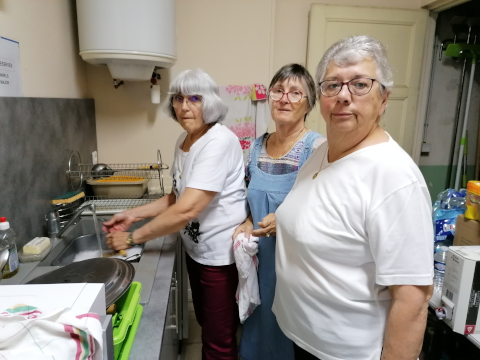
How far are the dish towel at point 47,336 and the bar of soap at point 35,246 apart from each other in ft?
2.56

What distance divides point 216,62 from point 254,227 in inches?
50.0

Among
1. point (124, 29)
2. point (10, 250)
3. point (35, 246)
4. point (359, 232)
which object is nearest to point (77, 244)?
point (35, 246)

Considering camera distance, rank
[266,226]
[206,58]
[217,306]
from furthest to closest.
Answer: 1. [206,58]
2. [217,306]
3. [266,226]

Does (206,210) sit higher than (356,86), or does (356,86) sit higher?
(356,86)

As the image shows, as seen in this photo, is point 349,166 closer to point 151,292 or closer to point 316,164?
point 316,164

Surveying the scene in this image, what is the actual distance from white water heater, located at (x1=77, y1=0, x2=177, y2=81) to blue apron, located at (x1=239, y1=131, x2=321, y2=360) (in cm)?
78

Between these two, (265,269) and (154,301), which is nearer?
(154,301)

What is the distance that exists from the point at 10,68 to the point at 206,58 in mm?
1193

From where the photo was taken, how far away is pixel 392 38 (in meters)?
2.26

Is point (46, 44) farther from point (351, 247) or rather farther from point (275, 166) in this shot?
point (351, 247)

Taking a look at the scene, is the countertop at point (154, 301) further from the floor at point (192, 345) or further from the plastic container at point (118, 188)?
the floor at point (192, 345)

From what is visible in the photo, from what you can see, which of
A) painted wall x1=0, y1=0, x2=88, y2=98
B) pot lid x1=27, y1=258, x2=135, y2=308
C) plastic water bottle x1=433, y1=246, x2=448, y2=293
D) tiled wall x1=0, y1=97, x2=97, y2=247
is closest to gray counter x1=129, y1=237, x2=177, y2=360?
pot lid x1=27, y1=258, x2=135, y2=308

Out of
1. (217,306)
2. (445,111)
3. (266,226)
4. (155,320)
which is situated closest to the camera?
(155,320)

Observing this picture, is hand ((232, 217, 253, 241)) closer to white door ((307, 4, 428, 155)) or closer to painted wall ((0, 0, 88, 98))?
painted wall ((0, 0, 88, 98))
